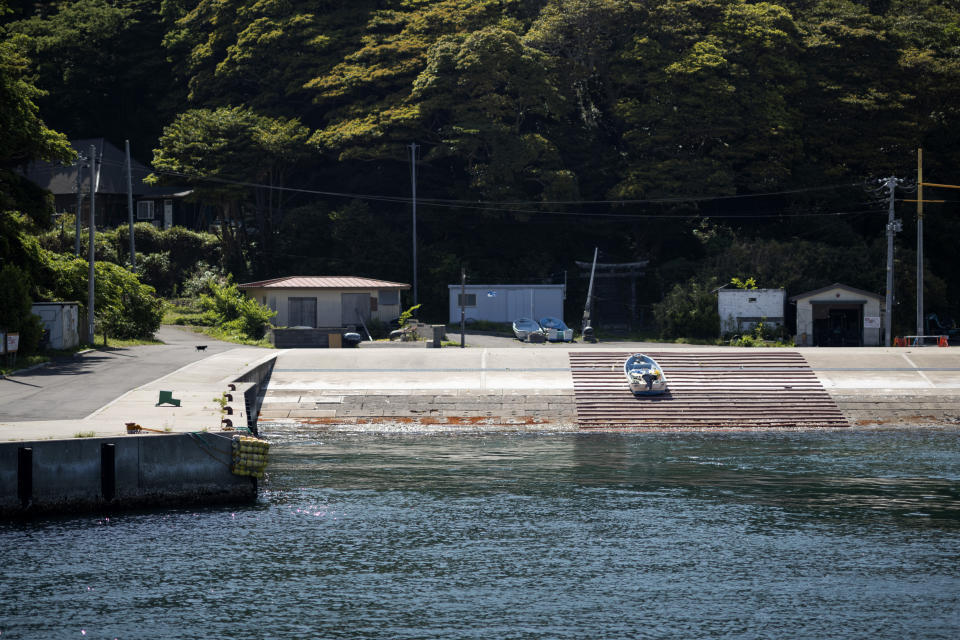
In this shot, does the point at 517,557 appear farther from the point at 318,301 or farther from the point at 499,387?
the point at 318,301

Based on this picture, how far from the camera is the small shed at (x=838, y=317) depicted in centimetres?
6111

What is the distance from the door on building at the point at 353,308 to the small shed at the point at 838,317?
27.8 meters

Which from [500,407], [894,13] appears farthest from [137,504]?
[894,13]

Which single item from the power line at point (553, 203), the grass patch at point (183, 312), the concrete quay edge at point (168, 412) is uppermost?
the power line at point (553, 203)

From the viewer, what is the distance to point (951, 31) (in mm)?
77312

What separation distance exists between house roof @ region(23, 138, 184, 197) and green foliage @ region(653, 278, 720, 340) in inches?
1909

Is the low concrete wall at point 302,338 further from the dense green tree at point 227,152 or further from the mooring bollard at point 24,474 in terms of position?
the mooring bollard at point 24,474

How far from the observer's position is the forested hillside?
74.9 m

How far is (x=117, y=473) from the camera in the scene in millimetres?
25297

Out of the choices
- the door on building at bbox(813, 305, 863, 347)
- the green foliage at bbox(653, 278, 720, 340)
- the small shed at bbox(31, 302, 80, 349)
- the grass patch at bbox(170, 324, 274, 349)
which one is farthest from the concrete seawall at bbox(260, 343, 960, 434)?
the green foliage at bbox(653, 278, 720, 340)

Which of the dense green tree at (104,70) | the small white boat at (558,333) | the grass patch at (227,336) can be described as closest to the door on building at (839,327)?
the small white boat at (558,333)

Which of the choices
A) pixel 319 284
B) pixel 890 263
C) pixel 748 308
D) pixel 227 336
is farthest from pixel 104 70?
pixel 890 263

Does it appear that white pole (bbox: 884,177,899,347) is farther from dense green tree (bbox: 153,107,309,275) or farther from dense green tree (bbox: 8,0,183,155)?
dense green tree (bbox: 8,0,183,155)

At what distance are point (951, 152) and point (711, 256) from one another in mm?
20809
